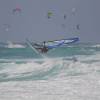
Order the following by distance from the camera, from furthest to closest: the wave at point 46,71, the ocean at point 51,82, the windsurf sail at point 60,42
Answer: the windsurf sail at point 60,42
the wave at point 46,71
the ocean at point 51,82

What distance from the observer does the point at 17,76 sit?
639cm

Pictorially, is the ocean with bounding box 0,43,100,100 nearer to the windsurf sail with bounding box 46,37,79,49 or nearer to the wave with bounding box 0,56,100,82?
the wave with bounding box 0,56,100,82

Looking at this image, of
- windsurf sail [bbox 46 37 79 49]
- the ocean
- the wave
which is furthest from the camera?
windsurf sail [bbox 46 37 79 49]

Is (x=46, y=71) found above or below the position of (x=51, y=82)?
below

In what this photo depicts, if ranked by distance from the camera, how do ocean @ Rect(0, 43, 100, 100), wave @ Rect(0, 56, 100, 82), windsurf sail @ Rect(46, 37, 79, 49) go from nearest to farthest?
ocean @ Rect(0, 43, 100, 100), wave @ Rect(0, 56, 100, 82), windsurf sail @ Rect(46, 37, 79, 49)

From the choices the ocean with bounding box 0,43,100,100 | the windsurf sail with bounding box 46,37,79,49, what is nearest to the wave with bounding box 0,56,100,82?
the ocean with bounding box 0,43,100,100

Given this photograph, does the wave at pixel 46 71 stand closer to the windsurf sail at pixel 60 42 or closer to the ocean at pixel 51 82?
the ocean at pixel 51 82

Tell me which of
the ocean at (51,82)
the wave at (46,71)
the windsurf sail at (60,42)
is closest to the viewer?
the ocean at (51,82)

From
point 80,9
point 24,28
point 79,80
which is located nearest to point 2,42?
point 24,28

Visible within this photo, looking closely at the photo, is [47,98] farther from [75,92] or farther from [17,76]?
[17,76]

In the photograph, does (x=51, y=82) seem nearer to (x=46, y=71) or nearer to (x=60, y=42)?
(x=46, y=71)

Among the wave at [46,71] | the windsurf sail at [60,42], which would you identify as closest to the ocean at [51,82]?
the wave at [46,71]

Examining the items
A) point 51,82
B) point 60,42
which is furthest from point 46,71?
point 60,42

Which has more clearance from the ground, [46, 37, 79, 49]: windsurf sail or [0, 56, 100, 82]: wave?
[0, 56, 100, 82]: wave
